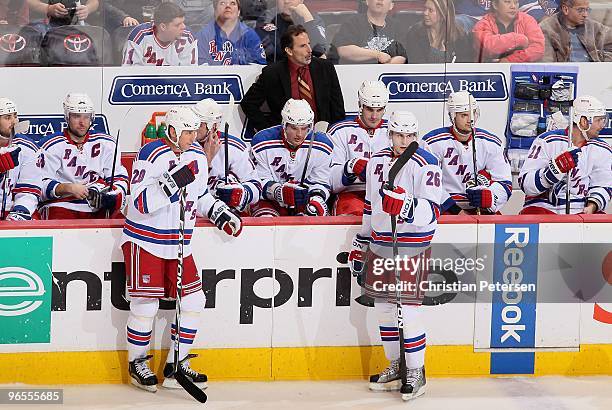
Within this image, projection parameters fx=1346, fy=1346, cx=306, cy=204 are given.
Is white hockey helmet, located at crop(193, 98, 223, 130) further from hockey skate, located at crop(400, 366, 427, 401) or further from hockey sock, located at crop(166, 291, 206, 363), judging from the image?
hockey skate, located at crop(400, 366, 427, 401)

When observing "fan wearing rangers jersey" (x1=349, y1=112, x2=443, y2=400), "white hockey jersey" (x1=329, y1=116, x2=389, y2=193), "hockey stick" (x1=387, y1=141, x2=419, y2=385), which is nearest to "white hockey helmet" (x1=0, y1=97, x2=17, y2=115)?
"white hockey jersey" (x1=329, y1=116, x2=389, y2=193)

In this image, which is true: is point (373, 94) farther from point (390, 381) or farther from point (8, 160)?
point (8, 160)

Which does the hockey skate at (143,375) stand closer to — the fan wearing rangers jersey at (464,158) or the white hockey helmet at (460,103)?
the fan wearing rangers jersey at (464,158)

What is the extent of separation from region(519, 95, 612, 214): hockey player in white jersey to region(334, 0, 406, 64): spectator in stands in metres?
1.24

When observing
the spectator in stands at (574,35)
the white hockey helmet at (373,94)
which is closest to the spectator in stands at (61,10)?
the white hockey helmet at (373,94)

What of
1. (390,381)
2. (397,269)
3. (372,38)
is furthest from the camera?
(372,38)

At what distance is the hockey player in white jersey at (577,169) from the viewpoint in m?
7.80

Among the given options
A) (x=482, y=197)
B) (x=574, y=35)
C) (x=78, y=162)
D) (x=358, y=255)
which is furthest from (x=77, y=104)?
(x=574, y=35)

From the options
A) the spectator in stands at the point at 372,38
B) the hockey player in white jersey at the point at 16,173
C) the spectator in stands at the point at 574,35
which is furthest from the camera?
the spectator in stands at the point at 574,35

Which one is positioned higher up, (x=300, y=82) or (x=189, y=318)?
(x=300, y=82)

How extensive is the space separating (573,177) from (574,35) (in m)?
1.39

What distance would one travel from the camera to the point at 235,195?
24.5 ft

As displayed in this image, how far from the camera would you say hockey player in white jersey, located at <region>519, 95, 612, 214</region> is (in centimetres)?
780

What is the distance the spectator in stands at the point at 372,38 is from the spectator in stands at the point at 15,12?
1957mm
